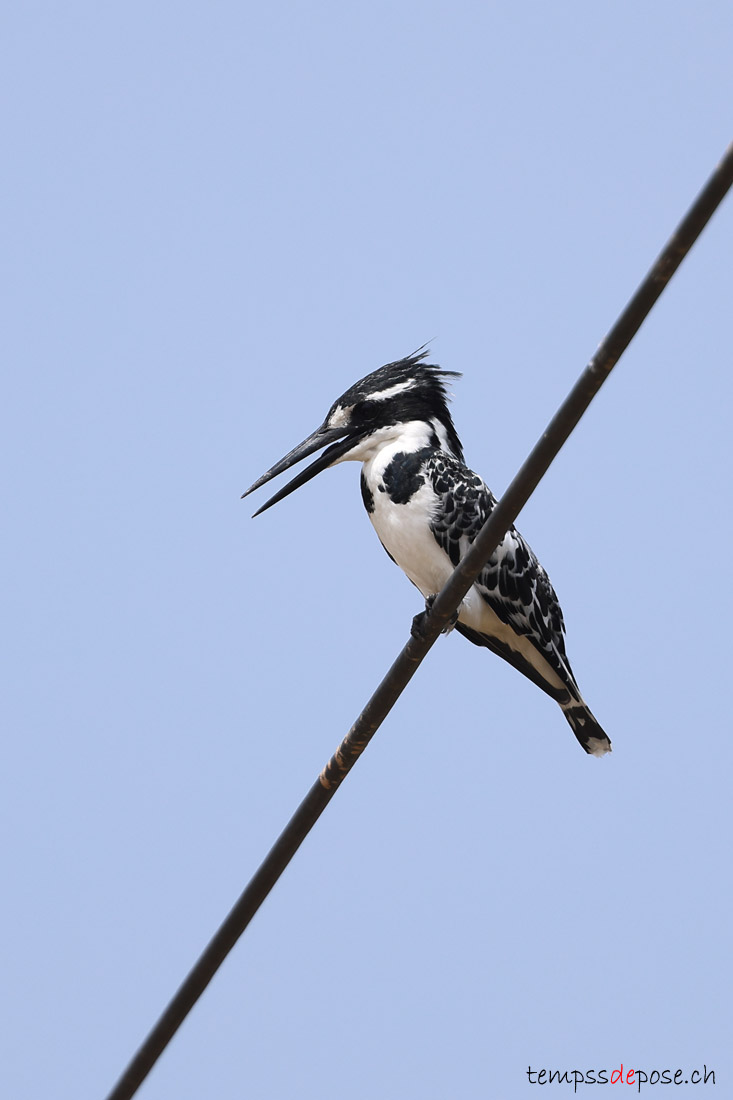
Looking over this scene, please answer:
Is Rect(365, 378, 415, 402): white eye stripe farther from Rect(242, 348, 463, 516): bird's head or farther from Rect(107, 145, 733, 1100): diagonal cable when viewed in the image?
Rect(107, 145, 733, 1100): diagonal cable

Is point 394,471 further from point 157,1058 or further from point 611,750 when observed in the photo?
point 157,1058

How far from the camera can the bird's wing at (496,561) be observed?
16.8 feet

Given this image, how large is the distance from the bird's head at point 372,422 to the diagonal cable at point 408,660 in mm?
2084

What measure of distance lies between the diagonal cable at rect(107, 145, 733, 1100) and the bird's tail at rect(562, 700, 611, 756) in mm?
2024

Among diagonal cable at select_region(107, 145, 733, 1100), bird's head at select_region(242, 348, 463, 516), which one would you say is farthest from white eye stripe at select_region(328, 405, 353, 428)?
diagonal cable at select_region(107, 145, 733, 1100)

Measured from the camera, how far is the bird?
5.16m

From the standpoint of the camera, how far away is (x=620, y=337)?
2.81 meters

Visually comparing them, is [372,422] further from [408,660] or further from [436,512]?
[408,660]

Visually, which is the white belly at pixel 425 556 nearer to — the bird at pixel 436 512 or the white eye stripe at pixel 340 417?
the bird at pixel 436 512

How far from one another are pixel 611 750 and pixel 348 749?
215cm

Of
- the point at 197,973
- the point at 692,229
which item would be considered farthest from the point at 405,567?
the point at 692,229

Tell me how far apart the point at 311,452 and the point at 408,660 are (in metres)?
2.26

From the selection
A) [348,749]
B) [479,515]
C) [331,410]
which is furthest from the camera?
[331,410]

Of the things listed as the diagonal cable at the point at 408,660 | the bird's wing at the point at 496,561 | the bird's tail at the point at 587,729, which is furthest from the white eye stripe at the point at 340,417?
the diagonal cable at the point at 408,660
